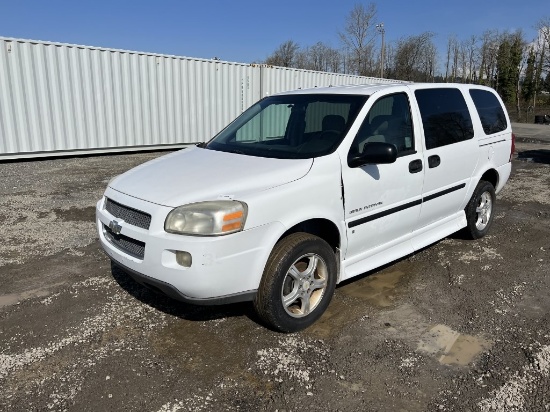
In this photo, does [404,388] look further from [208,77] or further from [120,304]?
[208,77]

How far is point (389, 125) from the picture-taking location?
3805 mm

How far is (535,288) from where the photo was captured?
3.99m


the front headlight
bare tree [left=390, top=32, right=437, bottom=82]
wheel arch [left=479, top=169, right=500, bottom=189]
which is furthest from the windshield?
bare tree [left=390, top=32, right=437, bottom=82]

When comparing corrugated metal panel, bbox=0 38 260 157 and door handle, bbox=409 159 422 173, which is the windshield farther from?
corrugated metal panel, bbox=0 38 260 157

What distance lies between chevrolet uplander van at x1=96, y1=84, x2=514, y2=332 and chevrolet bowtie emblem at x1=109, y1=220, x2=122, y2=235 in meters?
0.04

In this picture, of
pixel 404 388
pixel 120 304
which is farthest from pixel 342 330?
pixel 120 304

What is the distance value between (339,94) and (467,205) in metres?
2.17

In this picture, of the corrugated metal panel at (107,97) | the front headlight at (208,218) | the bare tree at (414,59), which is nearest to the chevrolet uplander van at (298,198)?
the front headlight at (208,218)

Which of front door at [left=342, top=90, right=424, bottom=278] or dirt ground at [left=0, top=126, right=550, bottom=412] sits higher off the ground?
front door at [left=342, top=90, right=424, bottom=278]

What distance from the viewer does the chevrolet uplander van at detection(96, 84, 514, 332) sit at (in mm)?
2760

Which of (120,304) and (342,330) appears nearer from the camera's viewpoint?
(342,330)

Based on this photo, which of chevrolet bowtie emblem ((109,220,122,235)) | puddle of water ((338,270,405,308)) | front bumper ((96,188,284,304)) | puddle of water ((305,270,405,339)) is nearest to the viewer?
front bumper ((96,188,284,304))

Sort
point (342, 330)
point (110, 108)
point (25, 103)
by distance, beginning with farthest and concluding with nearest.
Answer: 1. point (110, 108)
2. point (25, 103)
3. point (342, 330)

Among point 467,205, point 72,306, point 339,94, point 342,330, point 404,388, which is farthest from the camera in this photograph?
point 467,205
